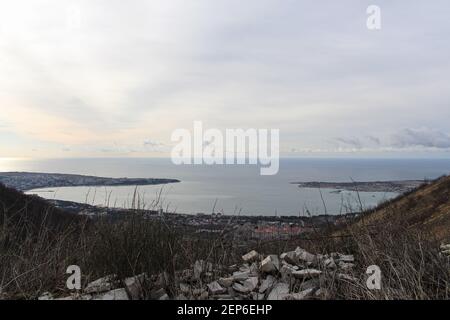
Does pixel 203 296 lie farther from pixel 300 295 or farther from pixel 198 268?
pixel 300 295

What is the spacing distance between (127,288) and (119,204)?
7.14 feet

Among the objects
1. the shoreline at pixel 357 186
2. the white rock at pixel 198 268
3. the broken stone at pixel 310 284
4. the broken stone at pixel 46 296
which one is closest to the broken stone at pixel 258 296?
the broken stone at pixel 310 284

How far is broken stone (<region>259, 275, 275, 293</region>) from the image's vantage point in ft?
13.0

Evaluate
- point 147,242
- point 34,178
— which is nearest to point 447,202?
point 147,242

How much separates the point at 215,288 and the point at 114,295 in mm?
889

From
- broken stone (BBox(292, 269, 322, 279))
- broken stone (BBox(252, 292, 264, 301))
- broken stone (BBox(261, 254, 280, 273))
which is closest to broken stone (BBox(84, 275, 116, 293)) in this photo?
broken stone (BBox(252, 292, 264, 301))

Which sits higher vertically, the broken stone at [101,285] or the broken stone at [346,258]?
the broken stone at [346,258]

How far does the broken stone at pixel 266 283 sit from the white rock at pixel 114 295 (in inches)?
48.1

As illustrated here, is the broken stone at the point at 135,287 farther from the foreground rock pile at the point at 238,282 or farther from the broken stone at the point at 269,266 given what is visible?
the broken stone at the point at 269,266

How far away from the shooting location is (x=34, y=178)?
24516 millimetres

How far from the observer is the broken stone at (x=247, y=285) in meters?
3.94

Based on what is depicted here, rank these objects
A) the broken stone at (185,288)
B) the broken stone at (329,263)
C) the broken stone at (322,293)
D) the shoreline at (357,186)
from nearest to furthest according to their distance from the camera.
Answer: the broken stone at (322,293) < the broken stone at (185,288) < the broken stone at (329,263) < the shoreline at (357,186)

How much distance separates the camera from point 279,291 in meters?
3.88
